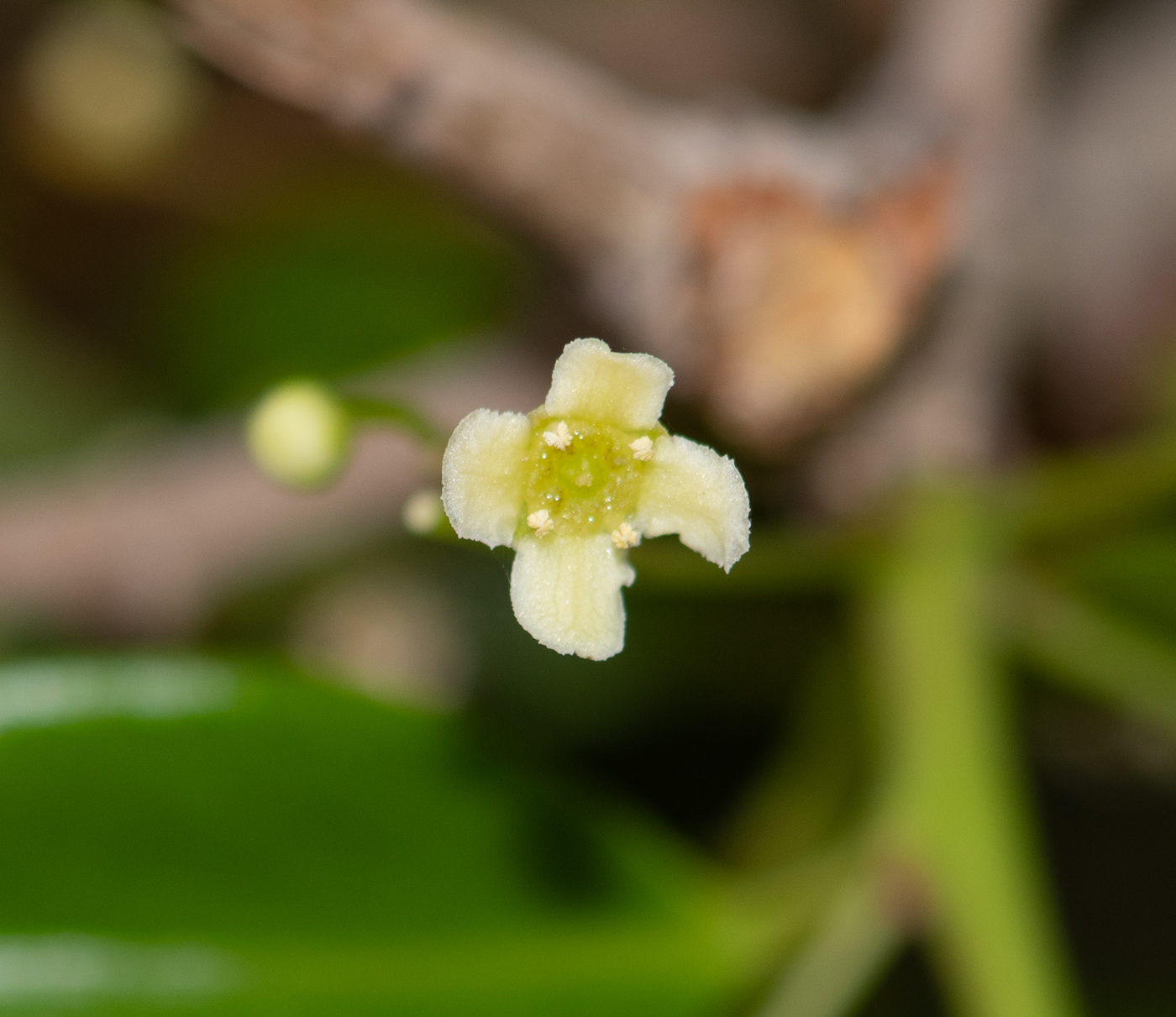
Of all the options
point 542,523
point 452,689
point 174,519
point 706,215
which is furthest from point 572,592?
point 452,689

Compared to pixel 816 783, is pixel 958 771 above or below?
below

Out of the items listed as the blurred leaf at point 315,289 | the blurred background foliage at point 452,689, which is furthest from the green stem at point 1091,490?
the blurred leaf at point 315,289

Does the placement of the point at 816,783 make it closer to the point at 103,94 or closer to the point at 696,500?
the point at 696,500

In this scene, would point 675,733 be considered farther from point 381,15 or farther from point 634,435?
point 381,15

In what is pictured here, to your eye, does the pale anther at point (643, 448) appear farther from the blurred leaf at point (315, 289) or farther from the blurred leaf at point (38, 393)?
the blurred leaf at point (38, 393)

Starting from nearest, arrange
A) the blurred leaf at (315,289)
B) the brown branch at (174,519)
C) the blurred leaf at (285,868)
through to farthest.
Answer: the blurred leaf at (285,868)
the brown branch at (174,519)
the blurred leaf at (315,289)

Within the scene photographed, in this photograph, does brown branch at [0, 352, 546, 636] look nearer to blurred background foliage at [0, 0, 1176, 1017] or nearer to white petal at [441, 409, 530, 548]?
blurred background foliage at [0, 0, 1176, 1017]

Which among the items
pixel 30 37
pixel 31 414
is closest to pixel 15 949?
pixel 31 414
